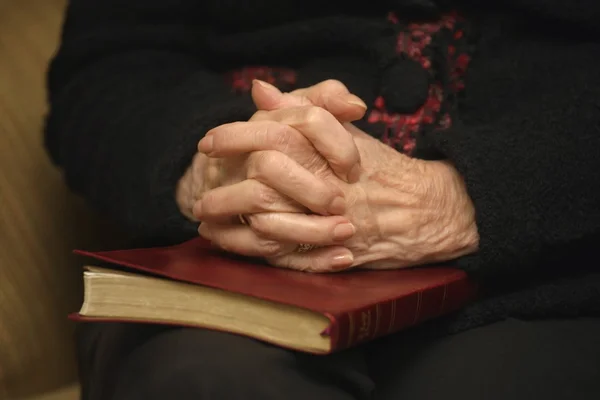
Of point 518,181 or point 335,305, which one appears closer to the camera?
point 335,305

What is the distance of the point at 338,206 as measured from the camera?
0.61 m

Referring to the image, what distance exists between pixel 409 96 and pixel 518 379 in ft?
1.10

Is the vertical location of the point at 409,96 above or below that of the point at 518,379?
above

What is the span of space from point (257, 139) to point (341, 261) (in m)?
0.13

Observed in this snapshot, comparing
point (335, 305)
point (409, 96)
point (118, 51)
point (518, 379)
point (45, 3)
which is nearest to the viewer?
point (335, 305)

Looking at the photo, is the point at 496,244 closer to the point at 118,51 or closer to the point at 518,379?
the point at 518,379

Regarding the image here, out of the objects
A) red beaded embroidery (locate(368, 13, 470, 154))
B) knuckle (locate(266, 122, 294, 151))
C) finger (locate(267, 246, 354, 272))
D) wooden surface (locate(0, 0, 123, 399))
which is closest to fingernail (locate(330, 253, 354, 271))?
finger (locate(267, 246, 354, 272))

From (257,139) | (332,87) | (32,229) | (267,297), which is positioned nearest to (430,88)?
(332,87)

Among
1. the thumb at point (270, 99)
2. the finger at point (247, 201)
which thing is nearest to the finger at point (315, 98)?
the thumb at point (270, 99)

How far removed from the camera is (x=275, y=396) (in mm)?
518

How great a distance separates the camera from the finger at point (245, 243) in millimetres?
626

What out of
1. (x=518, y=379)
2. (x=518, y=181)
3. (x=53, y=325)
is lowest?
(x=53, y=325)

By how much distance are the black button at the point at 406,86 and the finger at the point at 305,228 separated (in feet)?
0.81

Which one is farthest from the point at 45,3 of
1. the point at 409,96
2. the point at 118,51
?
the point at 409,96
